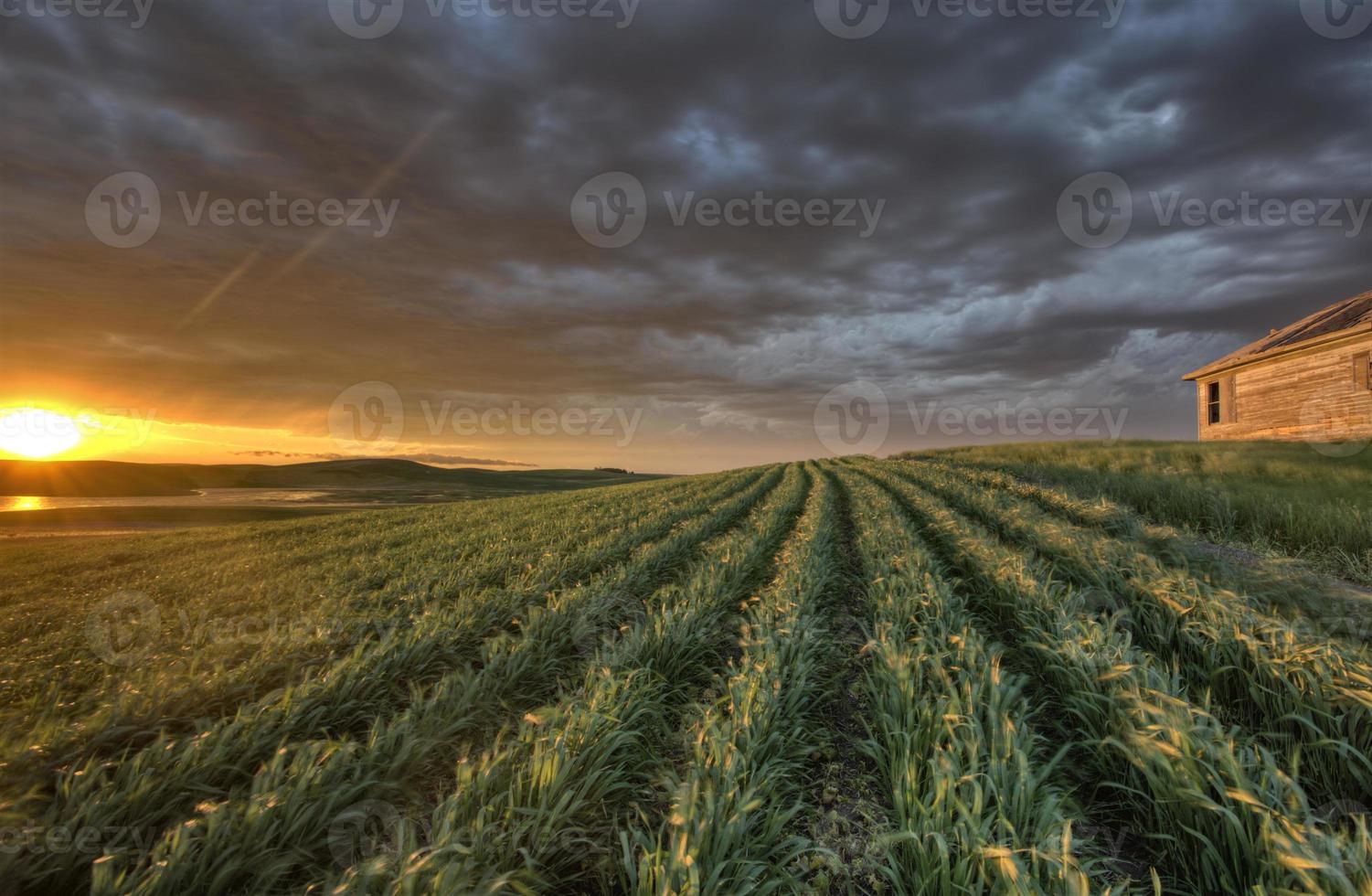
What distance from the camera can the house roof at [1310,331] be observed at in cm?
2078

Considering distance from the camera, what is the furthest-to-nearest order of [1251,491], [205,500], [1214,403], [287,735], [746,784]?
[205,500], [1214,403], [1251,491], [287,735], [746,784]

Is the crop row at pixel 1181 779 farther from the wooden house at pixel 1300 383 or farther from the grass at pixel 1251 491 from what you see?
the wooden house at pixel 1300 383

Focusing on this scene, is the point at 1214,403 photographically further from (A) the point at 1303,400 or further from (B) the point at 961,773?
(B) the point at 961,773

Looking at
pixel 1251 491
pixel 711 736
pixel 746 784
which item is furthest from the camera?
pixel 1251 491

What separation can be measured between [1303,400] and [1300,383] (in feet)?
2.59

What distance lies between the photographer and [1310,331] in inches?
905

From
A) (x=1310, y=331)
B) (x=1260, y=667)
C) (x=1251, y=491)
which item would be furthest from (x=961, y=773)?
(x=1310, y=331)

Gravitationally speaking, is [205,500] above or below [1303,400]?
below

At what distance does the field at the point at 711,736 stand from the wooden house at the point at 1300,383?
71.1ft

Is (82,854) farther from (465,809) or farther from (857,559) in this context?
(857,559)

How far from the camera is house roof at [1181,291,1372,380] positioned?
2078 centimetres

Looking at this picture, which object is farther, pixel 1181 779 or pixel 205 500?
pixel 205 500

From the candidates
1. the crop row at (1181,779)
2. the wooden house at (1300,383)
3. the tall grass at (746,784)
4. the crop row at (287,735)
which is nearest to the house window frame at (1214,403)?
the wooden house at (1300,383)

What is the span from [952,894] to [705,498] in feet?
58.7
